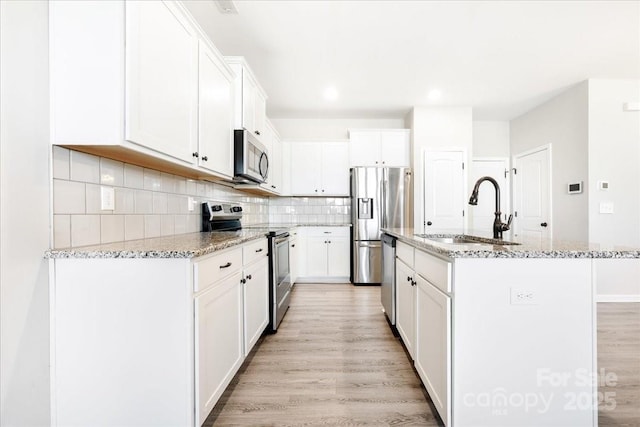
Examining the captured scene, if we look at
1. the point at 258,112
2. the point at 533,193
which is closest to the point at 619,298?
the point at 533,193

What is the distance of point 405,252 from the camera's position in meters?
2.07

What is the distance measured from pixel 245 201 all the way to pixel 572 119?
4.30m

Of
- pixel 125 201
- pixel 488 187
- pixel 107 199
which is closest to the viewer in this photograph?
pixel 107 199

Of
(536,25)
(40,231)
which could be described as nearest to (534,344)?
(40,231)

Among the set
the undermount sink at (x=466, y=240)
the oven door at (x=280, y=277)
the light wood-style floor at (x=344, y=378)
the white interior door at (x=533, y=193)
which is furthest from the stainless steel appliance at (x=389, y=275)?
the white interior door at (x=533, y=193)

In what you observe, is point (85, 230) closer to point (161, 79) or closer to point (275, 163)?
point (161, 79)

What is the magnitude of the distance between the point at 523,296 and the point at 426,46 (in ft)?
8.28

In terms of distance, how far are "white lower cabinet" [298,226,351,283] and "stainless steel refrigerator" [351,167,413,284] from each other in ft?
0.61

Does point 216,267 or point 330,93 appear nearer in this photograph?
point 216,267

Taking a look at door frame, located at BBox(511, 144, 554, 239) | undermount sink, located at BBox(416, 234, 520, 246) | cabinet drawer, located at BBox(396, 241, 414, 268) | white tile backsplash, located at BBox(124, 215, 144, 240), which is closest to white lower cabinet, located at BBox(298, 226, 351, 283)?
cabinet drawer, located at BBox(396, 241, 414, 268)

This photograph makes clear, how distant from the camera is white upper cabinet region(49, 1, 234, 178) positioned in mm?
1190

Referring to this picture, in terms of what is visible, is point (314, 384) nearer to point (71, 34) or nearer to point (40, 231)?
point (40, 231)

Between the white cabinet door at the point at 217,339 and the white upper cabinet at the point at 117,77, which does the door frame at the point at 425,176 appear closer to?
the white cabinet door at the point at 217,339

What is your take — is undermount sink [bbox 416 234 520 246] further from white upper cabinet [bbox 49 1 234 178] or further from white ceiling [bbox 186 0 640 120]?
white ceiling [bbox 186 0 640 120]
